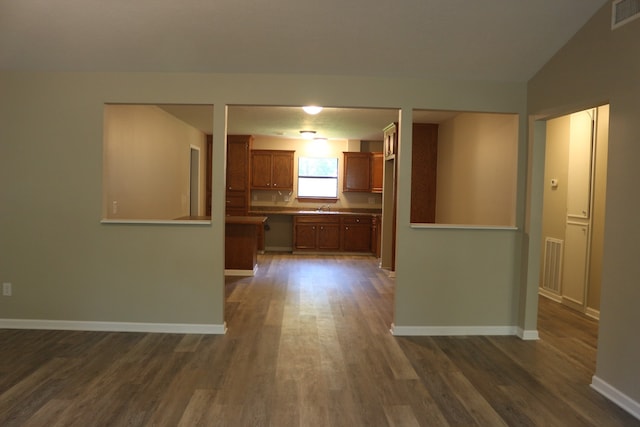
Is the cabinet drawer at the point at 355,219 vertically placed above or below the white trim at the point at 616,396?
above

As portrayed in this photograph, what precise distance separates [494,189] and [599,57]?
204 centimetres

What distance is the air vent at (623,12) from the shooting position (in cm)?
285

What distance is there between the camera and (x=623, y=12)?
9.73 feet

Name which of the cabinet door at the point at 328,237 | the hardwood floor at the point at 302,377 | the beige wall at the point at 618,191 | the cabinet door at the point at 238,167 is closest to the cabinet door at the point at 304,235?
the cabinet door at the point at 328,237

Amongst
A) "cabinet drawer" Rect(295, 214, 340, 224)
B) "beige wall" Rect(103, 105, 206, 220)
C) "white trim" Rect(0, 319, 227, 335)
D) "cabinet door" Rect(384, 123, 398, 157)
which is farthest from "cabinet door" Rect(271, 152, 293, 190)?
"white trim" Rect(0, 319, 227, 335)

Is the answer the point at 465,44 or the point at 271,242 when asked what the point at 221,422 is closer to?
the point at 465,44

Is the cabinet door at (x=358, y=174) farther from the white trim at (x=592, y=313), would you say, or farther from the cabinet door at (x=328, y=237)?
the white trim at (x=592, y=313)

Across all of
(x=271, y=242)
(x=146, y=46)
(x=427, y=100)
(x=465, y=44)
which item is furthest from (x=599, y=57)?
(x=271, y=242)

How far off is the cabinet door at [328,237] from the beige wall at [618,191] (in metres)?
6.25

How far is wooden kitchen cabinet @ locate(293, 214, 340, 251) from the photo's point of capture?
9258mm

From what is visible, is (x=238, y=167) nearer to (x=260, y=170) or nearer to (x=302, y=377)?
(x=260, y=170)

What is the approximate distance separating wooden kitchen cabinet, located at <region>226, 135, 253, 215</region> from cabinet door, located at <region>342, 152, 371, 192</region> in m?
2.07

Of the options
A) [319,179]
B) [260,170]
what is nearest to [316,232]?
[319,179]

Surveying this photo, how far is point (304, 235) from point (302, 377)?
6.09m
